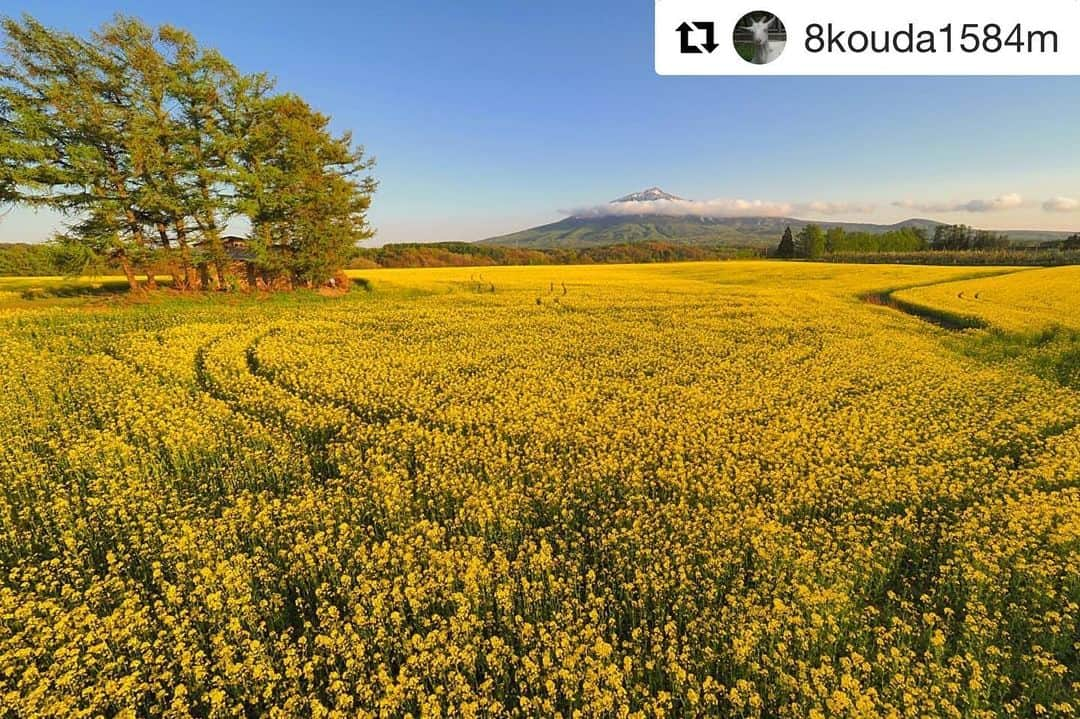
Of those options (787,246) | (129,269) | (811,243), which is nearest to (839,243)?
(811,243)

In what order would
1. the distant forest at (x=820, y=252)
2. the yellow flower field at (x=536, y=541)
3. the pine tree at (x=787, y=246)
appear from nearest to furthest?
1. the yellow flower field at (x=536, y=541)
2. the distant forest at (x=820, y=252)
3. the pine tree at (x=787, y=246)

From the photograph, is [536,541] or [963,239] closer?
[536,541]

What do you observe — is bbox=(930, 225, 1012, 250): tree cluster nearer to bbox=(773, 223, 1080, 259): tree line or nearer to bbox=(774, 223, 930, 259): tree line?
bbox=(773, 223, 1080, 259): tree line

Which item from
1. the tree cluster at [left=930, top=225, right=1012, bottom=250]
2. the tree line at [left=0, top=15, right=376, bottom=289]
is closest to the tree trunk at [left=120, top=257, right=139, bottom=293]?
the tree line at [left=0, top=15, right=376, bottom=289]

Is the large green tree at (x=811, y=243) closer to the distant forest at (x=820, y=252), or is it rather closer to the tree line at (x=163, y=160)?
the distant forest at (x=820, y=252)

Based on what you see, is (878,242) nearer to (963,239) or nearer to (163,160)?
(963,239)

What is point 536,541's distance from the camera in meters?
6.40

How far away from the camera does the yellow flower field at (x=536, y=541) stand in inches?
165

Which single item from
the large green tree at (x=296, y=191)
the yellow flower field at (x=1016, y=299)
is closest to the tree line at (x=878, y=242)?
the yellow flower field at (x=1016, y=299)

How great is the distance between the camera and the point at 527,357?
630 inches

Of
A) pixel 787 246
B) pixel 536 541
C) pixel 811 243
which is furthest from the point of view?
pixel 787 246

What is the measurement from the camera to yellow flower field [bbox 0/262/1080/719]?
420 cm

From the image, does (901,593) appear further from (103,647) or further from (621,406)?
(103,647)

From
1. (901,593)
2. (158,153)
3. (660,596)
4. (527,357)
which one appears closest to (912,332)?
(527,357)
